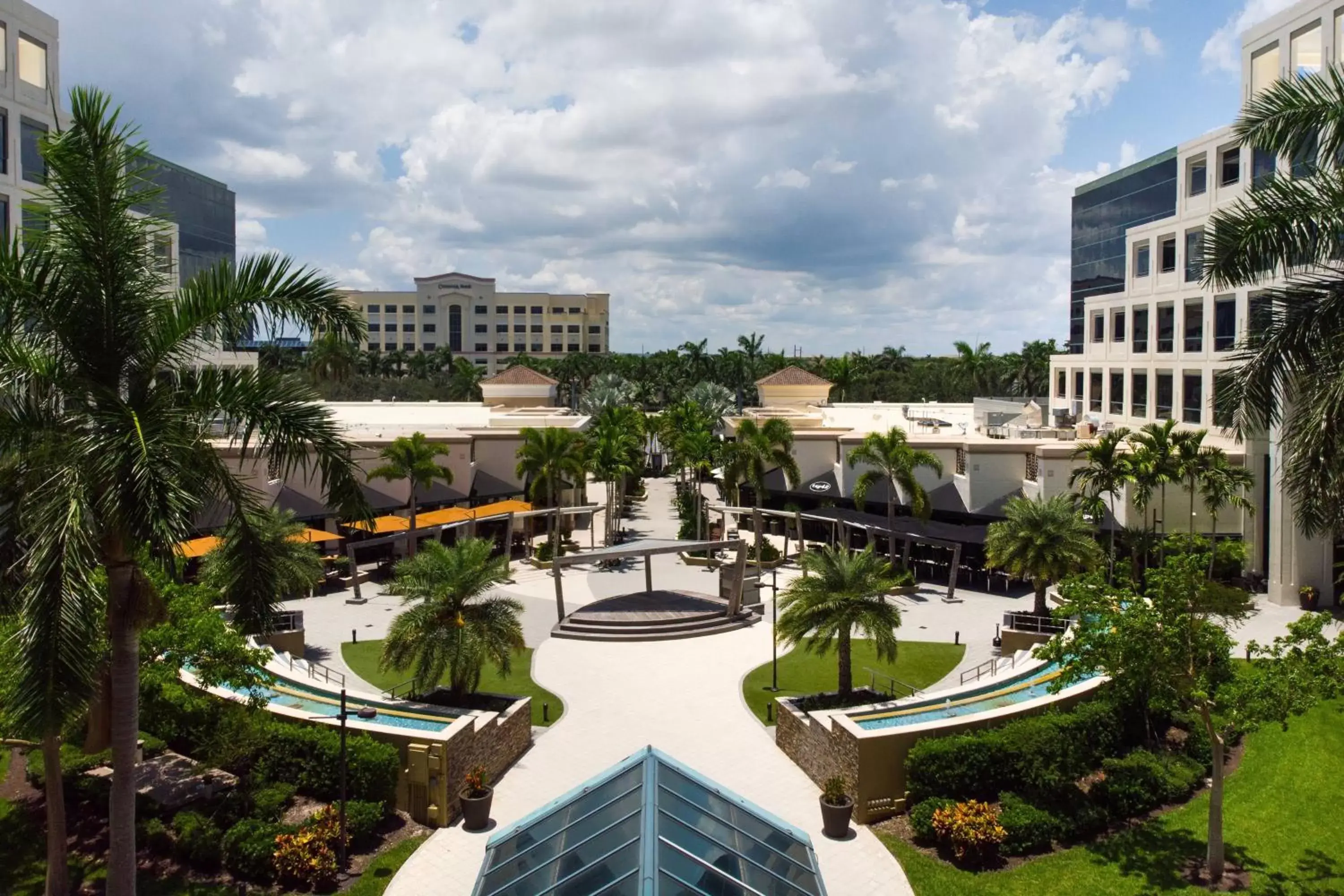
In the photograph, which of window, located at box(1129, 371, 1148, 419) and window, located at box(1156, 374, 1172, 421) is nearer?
window, located at box(1156, 374, 1172, 421)

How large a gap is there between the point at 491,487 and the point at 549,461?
598 cm

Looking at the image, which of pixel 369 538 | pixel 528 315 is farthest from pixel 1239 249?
pixel 528 315

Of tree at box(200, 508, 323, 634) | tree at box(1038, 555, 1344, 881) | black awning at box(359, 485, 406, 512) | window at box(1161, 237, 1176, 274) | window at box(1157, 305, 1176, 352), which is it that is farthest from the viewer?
black awning at box(359, 485, 406, 512)

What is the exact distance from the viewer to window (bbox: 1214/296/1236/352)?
126 ft

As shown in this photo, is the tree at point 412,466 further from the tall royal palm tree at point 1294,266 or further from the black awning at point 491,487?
the tall royal palm tree at point 1294,266

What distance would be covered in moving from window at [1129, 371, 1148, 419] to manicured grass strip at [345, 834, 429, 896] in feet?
125

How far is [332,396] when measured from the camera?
97188 millimetres

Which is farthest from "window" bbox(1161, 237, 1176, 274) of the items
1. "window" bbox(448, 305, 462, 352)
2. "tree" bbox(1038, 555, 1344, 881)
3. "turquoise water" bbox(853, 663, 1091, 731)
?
"window" bbox(448, 305, 462, 352)

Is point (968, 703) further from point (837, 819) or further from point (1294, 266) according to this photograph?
point (1294, 266)

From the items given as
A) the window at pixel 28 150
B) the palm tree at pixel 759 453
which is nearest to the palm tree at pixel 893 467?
the palm tree at pixel 759 453

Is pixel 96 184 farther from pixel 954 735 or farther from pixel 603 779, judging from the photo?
pixel 954 735

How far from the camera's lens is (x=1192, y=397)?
41.2 m

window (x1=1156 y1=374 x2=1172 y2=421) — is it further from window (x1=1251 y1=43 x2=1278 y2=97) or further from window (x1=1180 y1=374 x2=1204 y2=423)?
window (x1=1251 y1=43 x2=1278 y2=97)

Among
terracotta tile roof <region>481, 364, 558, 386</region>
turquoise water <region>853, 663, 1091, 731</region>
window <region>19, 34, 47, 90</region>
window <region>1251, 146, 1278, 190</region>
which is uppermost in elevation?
window <region>19, 34, 47, 90</region>
